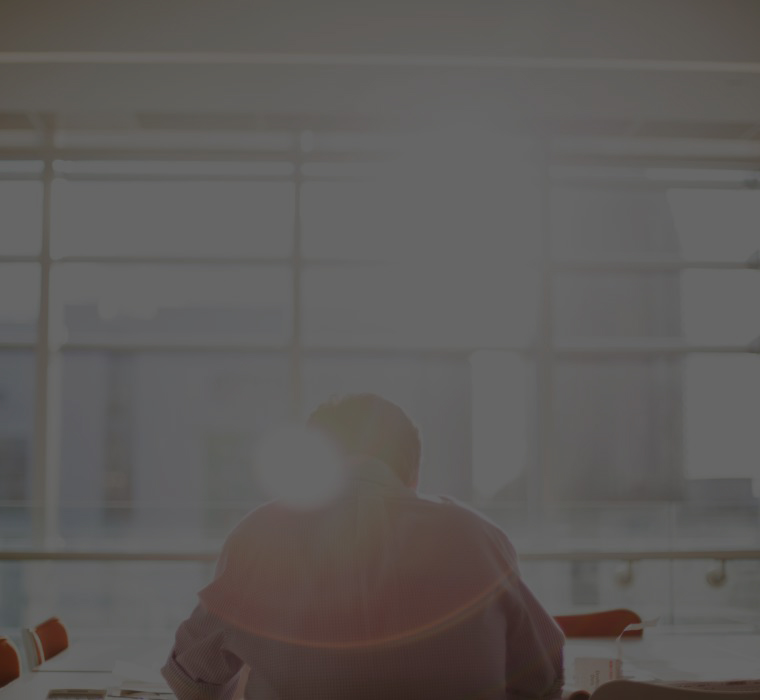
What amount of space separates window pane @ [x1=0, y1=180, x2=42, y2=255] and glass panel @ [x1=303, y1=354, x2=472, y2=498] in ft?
6.84

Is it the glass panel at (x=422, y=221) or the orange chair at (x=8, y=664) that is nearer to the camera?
the orange chair at (x=8, y=664)

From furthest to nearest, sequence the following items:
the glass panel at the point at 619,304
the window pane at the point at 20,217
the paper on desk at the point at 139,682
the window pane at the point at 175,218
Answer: the glass panel at the point at 619,304
the window pane at the point at 175,218
the window pane at the point at 20,217
the paper on desk at the point at 139,682

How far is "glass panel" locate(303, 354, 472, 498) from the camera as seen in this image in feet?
20.8

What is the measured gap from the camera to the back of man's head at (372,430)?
182 centimetres

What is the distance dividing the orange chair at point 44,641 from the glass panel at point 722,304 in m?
4.80

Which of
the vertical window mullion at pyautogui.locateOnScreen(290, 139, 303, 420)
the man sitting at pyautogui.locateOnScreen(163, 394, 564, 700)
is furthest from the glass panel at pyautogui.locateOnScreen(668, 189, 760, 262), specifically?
the man sitting at pyautogui.locateOnScreen(163, 394, 564, 700)

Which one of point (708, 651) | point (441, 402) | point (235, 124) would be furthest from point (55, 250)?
point (708, 651)

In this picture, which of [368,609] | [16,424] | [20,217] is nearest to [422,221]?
[20,217]

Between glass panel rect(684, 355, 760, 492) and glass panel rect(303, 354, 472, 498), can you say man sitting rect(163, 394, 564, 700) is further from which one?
glass panel rect(684, 355, 760, 492)

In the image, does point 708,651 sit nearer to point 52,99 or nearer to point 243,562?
point 243,562

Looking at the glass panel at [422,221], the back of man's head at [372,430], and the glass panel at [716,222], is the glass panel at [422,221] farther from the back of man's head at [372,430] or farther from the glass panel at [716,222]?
the back of man's head at [372,430]

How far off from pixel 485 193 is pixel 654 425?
2.10 meters

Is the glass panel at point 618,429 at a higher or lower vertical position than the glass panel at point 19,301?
lower

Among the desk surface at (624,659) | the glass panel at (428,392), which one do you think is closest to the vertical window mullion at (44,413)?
the glass panel at (428,392)
